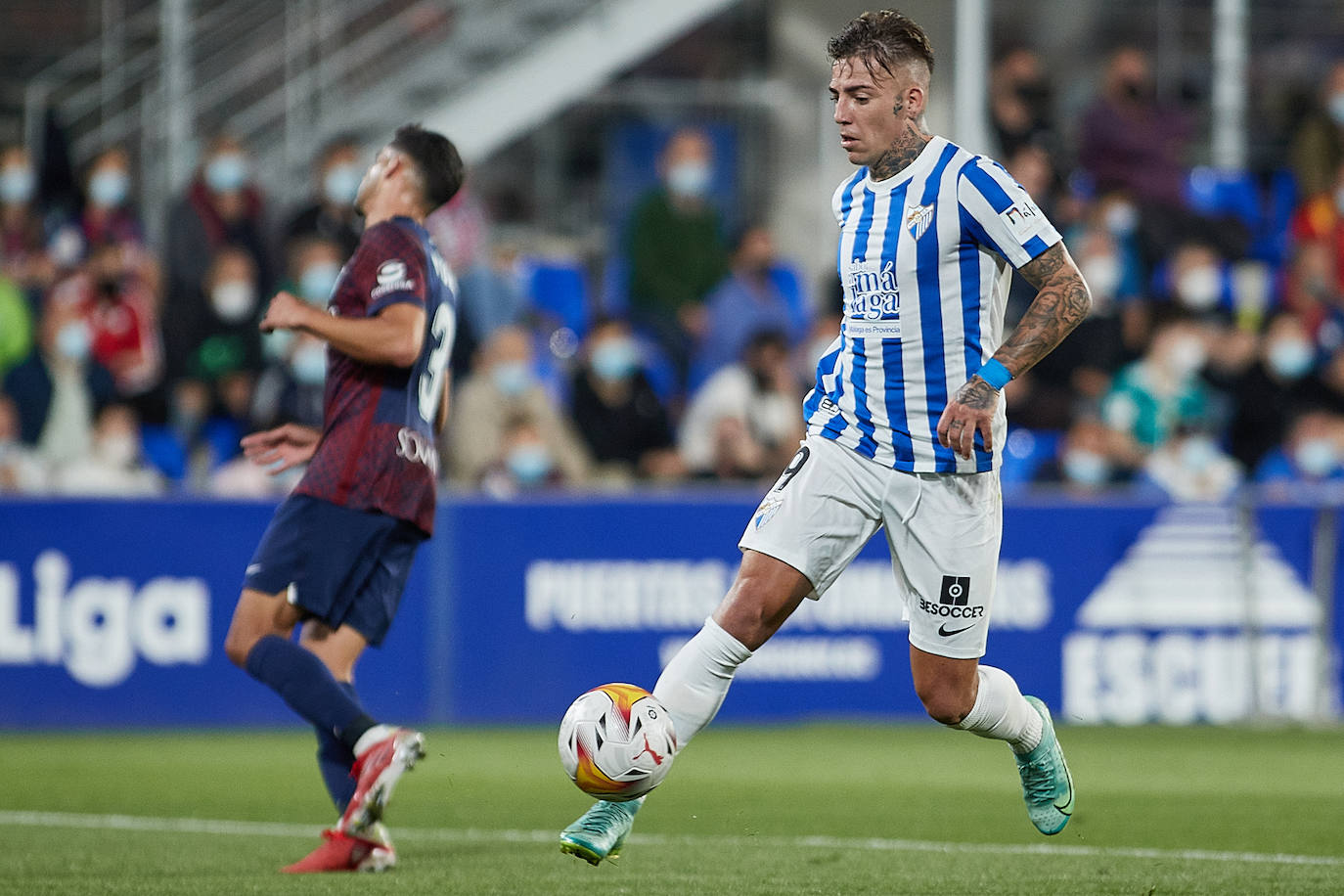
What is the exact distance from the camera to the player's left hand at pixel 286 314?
6156mm

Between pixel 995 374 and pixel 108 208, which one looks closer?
pixel 995 374

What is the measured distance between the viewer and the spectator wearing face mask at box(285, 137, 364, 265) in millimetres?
14016

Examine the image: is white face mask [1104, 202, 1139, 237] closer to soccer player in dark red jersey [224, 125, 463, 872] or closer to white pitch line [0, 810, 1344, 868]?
white pitch line [0, 810, 1344, 868]

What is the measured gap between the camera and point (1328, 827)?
25.0ft

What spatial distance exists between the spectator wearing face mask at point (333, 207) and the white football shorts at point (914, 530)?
8476 millimetres

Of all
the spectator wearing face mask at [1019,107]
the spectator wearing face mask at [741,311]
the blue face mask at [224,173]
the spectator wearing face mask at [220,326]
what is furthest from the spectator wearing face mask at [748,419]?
the blue face mask at [224,173]

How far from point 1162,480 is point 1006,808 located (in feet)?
18.6

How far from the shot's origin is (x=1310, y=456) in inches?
555

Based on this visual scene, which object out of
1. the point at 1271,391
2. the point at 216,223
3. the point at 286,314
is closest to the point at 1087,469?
the point at 1271,391

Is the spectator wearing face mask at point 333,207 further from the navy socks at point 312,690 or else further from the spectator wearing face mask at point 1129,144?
the navy socks at point 312,690

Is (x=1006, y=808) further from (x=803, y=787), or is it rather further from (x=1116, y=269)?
(x=1116, y=269)

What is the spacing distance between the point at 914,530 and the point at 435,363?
1.84 m

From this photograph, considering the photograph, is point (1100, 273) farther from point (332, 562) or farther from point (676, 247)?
point (332, 562)

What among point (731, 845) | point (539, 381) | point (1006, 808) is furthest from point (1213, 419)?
point (731, 845)
